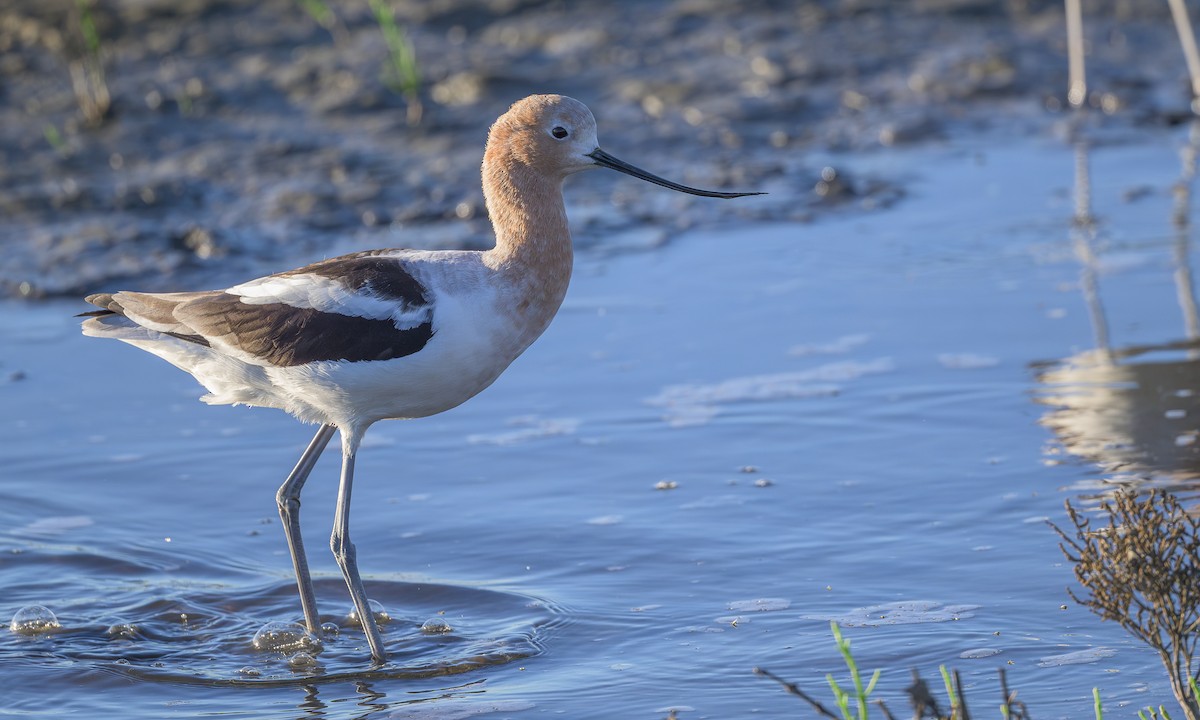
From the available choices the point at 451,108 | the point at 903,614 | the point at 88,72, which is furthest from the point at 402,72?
the point at 903,614

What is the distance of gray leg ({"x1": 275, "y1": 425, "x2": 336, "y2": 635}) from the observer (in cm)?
500

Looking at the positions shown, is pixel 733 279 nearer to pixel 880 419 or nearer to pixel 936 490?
pixel 880 419

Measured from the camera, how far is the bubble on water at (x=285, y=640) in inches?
194

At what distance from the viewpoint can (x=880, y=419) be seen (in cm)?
637

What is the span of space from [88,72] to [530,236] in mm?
6981

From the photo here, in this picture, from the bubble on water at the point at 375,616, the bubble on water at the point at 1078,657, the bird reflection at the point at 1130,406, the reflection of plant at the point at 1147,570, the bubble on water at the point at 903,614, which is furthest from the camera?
the bird reflection at the point at 1130,406

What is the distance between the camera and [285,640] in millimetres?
4977

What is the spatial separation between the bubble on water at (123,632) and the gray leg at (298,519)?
1.64 feet

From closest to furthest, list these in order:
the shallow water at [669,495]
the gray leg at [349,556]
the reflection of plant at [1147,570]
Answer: the reflection of plant at [1147,570] → the shallow water at [669,495] → the gray leg at [349,556]

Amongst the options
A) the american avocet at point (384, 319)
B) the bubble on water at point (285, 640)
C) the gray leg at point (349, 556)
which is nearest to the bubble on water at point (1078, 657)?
the american avocet at point (384, 319)

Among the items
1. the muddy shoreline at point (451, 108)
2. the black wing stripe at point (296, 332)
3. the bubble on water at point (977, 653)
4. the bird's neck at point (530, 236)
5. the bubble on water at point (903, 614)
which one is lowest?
the bubble on water at point (977, 653)

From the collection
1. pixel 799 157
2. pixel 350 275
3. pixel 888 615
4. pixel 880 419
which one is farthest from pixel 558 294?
pixel 799 157

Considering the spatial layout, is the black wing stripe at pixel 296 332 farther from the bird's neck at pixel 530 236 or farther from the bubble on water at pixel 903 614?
the bubble on water at pixel 903 614

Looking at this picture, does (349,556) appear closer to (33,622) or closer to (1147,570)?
(33,622)
